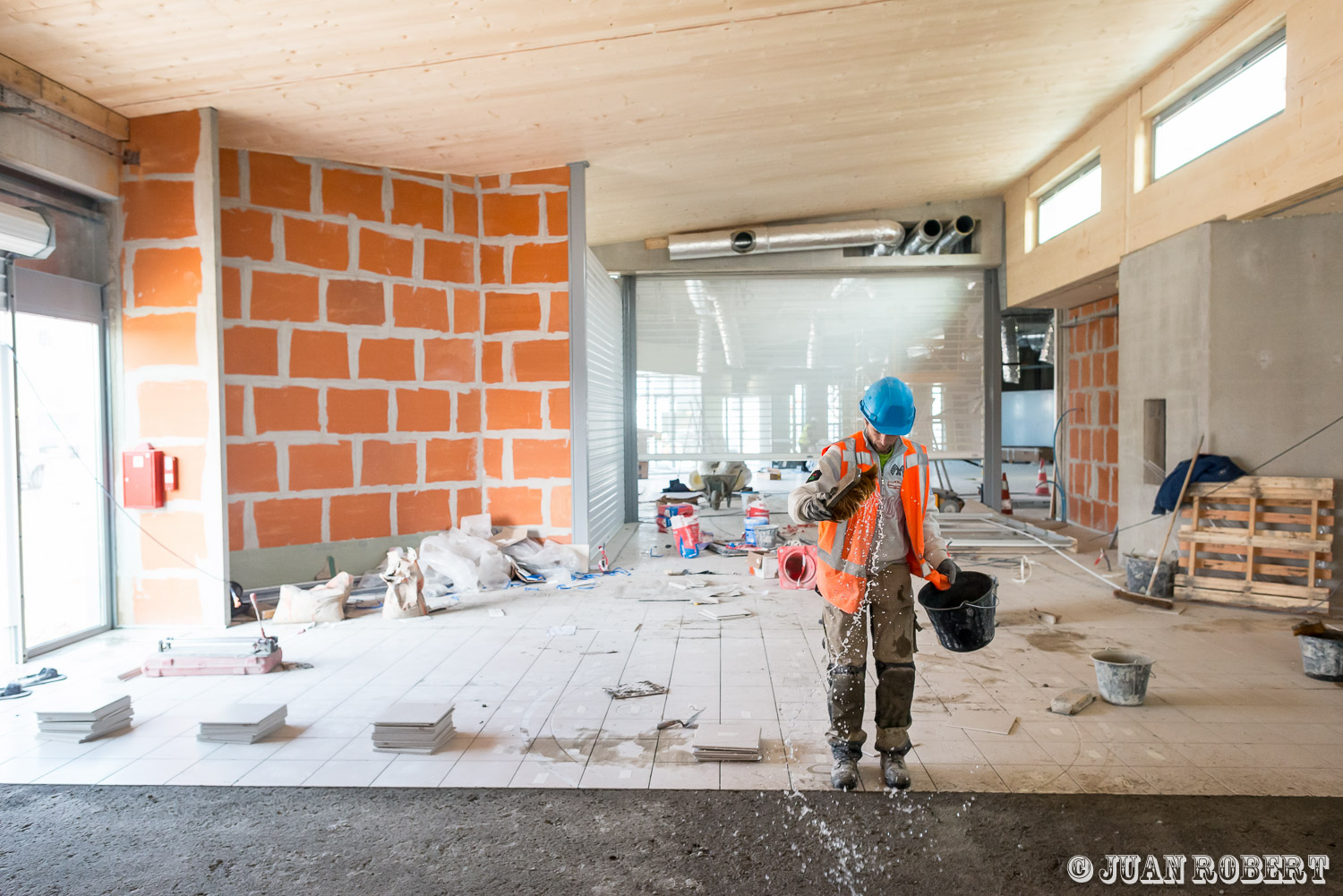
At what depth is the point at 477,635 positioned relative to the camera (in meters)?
5.91

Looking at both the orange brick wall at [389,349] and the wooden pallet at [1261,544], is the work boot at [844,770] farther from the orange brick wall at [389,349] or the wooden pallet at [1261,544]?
the orange brick wall at [389,349]

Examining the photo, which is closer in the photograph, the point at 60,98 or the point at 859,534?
the point at 859,534

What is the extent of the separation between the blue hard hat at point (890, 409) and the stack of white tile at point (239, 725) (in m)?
3.27

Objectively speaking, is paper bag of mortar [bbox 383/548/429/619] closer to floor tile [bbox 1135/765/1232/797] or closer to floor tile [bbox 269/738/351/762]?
floor tile [bbox 269/738/351/762]

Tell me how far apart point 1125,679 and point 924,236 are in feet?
25.4

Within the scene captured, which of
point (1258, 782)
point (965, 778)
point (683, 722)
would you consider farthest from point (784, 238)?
point (1258, 782)

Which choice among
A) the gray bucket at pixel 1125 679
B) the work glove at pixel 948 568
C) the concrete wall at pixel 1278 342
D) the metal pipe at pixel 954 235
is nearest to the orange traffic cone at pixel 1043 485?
the metal pipe at pixel 954 235

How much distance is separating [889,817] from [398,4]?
5111 mm

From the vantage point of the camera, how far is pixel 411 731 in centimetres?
384

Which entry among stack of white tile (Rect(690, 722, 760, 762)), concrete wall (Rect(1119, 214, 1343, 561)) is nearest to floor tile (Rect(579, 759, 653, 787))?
stack of white tile (Rect(690, 722, 760, 762))

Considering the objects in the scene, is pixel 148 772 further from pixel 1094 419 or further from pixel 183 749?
pixel 1094 419

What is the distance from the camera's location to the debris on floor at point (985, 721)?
13.1ft

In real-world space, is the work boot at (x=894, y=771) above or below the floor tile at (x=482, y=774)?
above

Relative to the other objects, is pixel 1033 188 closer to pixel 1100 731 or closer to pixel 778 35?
pixel 778 35
